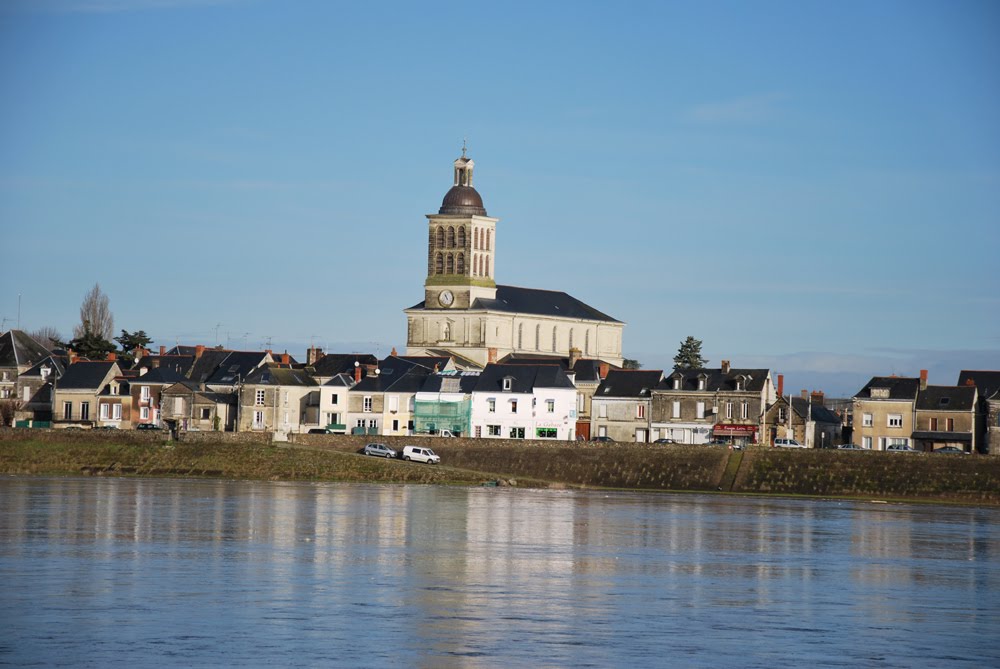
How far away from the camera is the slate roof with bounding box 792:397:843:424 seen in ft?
293

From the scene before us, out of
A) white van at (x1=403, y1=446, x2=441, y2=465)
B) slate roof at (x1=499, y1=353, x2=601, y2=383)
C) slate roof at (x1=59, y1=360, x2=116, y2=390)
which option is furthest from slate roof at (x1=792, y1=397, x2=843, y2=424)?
slate roof at (x1=59, y1=360, x2=116, y2=390)

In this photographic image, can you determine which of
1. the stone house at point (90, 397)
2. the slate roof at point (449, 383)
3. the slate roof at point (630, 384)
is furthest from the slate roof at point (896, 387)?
the stone house at point (90, 397)

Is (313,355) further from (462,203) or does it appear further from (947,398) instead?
(947,398)

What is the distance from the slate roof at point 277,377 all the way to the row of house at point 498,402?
0.08m

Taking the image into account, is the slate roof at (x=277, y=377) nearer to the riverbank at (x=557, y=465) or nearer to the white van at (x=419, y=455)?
the riverbank at (x=557, y=465)

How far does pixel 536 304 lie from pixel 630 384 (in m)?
29.3

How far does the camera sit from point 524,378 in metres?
91.9

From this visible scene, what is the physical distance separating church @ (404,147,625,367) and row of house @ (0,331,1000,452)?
17.9 m

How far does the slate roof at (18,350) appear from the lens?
349ft

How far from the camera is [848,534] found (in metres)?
48.2

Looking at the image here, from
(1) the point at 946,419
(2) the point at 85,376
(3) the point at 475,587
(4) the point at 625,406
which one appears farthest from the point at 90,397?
(3) the point at 475,587

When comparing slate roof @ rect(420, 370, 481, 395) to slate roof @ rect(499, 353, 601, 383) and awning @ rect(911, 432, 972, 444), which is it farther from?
awning @ rect(911, 432, 972, 444)

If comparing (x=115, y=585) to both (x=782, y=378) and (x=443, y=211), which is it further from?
(x=443, y=211)

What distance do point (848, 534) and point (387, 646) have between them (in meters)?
27.2
